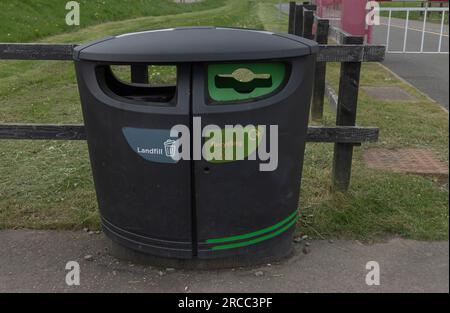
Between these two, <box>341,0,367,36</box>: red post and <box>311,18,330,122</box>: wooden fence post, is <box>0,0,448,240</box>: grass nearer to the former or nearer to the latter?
<box>311,18,330,122</box>: wooden fence post

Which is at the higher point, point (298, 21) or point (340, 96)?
point (298, 21)

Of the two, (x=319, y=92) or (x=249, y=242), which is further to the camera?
(x=319, y=92)

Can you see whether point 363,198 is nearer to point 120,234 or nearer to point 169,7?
point 120,234

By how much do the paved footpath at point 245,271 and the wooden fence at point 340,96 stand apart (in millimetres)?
733

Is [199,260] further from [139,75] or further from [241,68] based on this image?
[139,75]

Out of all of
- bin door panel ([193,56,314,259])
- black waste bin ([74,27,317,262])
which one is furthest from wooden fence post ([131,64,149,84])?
bin door panel ([193,56,314,259])

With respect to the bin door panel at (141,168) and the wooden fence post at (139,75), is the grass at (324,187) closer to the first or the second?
A: the bin door panel at (141,168)

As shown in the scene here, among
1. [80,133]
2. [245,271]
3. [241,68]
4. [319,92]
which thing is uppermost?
[241,68]

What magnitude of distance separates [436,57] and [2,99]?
9.78 metres

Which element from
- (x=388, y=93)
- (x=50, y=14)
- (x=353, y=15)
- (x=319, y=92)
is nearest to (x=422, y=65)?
(x=353, y=15)

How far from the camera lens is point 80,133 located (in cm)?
362

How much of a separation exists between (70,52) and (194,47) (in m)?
1.24

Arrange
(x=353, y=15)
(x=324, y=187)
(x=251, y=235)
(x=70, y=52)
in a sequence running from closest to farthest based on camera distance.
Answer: (x=251, y=235) → (x=70, y=52) → (x=324, y=187) → (x=353, y=15)
